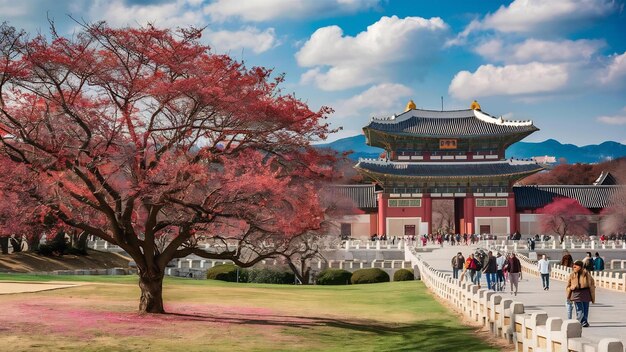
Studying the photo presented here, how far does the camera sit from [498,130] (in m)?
76.3

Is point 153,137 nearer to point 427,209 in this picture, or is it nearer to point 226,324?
point 226,324

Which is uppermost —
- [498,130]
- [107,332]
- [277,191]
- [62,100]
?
[498,130]

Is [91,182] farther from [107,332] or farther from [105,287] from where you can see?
[105,287]

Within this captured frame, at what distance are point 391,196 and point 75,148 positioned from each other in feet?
190

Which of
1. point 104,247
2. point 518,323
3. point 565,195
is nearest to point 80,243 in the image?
point 104,247

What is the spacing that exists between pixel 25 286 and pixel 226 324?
13875 mm

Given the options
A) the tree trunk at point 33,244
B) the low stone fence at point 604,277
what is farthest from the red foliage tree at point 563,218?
the tree trunk at point 33,244

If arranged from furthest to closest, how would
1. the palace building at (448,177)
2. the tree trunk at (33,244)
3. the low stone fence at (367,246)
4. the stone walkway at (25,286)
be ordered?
1. the palace building at (448,177)
2. the low stone fence at (367,246)
3. the tree trunk at (33,244)
4. the stone walkway at (25,286)

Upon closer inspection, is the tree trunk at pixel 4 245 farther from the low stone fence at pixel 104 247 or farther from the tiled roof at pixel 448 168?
the tiled roof at pixel 448 168

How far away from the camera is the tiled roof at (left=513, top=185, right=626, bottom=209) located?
7756cm

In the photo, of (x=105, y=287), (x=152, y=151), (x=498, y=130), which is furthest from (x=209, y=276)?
(x=498, y=130)

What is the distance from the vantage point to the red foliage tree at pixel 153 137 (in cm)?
1935

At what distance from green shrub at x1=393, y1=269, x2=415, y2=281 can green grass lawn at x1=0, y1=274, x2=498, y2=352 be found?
14.4m

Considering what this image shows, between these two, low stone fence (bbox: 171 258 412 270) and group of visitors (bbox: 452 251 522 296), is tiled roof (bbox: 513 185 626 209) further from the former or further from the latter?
group of visitors (bbox: 452 251 522 296)
